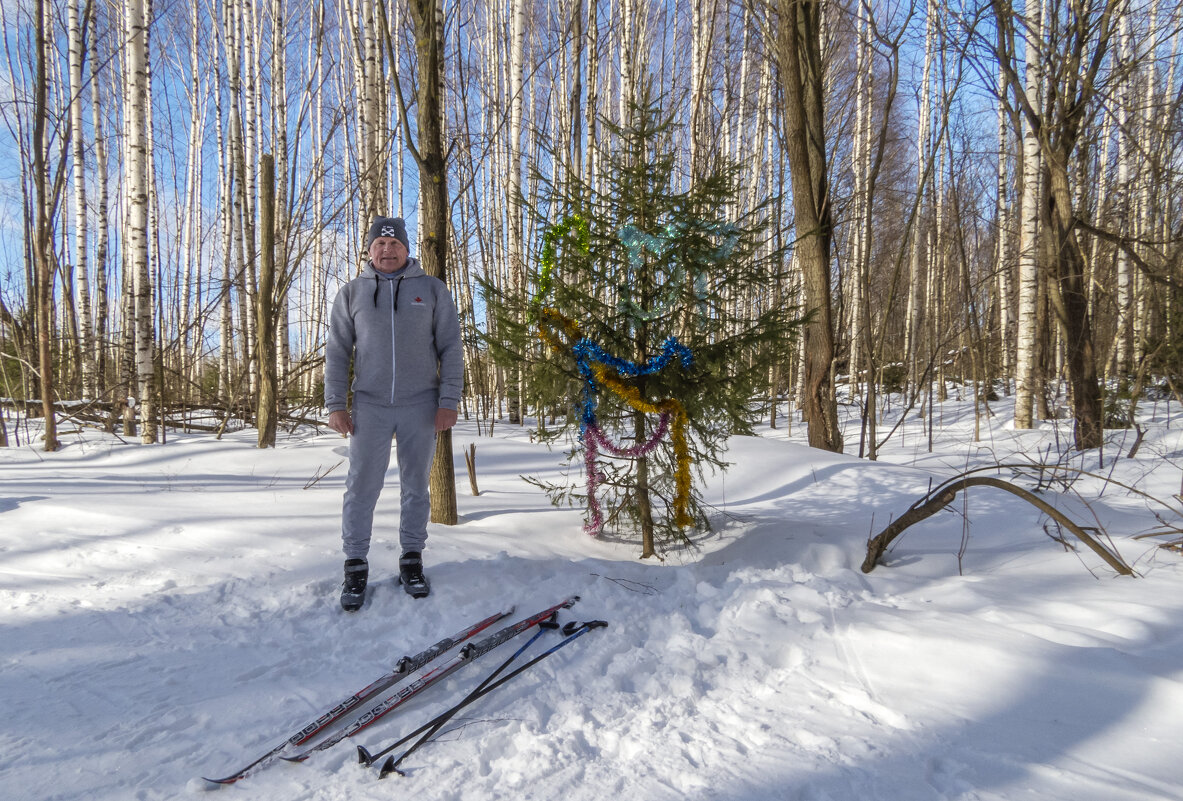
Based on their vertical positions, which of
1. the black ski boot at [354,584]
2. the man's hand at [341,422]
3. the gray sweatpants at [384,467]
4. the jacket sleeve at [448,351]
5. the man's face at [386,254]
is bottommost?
the black ski boot at [354,584]

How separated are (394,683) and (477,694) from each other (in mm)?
365

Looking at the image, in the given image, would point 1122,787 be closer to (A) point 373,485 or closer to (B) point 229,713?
(B) point 229,713

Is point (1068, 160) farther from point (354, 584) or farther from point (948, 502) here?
point (354, 584)

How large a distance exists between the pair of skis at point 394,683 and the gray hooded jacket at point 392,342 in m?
1.22

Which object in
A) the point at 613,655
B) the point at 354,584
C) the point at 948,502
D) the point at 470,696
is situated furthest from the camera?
the point at 948,502

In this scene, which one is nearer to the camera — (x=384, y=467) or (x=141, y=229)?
(x=384, y=467)

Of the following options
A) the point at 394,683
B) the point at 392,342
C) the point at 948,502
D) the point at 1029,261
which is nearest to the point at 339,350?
the point at 392,342

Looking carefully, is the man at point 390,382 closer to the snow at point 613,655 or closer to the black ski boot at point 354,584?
the black ski boot at point 354,584

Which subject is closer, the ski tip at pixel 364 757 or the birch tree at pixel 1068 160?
the ski tip at pixel 364 757

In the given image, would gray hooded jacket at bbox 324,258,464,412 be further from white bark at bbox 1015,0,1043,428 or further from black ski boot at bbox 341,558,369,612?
white bark at bbox 1015,0,1043,428

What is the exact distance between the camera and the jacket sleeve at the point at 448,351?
322cm

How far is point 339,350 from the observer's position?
316 cm

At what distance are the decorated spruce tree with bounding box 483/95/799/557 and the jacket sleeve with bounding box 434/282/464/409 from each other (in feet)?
1.95

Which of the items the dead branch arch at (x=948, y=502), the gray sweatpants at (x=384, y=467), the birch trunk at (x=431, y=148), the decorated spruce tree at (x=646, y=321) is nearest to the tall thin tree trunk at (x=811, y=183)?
the decorated spruce tree at (x=646, y=321)
